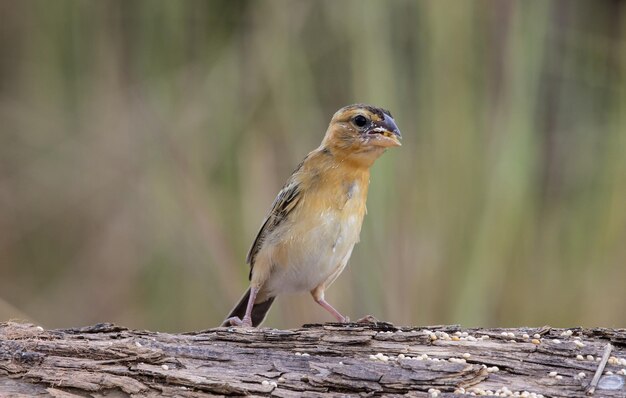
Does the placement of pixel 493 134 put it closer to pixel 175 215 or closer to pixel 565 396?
pixel 175 215

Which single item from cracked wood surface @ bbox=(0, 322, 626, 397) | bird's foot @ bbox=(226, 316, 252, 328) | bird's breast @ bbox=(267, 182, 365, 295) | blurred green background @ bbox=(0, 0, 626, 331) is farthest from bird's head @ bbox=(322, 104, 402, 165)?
cracked wood surface @ bbox=(0, 322, 626, 397)

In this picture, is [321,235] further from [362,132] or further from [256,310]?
[256,310]

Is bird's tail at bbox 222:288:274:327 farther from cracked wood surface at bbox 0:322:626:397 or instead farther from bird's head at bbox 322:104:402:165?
cracked wood surface at bbox 0:322:626:397

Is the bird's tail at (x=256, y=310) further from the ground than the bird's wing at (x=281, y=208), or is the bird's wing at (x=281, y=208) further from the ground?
the bird's wing at (x=281, y=208)

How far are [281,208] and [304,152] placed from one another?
1013 mm

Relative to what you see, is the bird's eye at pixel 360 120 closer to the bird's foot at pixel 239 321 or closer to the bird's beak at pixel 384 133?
the bird's beak at pixel 384 133

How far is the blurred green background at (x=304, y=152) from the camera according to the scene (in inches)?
211

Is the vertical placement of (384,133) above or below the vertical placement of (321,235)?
above

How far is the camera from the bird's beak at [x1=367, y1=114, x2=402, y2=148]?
4512mm

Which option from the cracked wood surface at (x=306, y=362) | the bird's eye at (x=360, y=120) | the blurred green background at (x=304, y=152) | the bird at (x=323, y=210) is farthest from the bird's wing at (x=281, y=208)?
the cracked wood surface at (x=306, y=362)

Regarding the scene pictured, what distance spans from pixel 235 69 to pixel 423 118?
46.0 inches

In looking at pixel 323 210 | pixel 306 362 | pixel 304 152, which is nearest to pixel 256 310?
pixel 323 210

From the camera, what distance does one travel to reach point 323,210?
457cm

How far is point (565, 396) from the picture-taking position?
3268 millimetres
